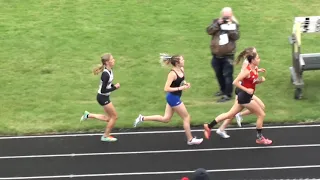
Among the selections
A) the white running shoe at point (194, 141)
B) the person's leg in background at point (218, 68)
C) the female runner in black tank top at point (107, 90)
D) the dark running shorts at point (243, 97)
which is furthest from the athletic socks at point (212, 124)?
the person's leg in background at point (218, 68)

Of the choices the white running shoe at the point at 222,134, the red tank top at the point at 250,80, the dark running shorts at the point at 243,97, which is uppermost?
the red tank top at the point at 250,80

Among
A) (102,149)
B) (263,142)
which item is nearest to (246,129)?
(263,142)

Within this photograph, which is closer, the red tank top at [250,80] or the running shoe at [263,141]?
the red tank top at [250,80]

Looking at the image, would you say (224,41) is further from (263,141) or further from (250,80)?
(263,141)

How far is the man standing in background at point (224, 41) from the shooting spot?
10891mm

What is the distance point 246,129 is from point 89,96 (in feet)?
12.1

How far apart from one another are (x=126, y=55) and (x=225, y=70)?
12.7 ft

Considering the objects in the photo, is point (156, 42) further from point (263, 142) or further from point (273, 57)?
point (263, 142)

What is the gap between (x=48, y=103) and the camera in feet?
38.5

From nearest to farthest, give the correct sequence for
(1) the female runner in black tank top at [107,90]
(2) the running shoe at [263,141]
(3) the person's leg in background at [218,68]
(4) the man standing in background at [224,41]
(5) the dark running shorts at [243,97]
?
1. (5) the dark running shorts at [243,97]
2. (1) the female runner in black tank top at [107,90]
3. (2) the running shoe at [263,141]
4. (4) the man standing in background at [224,41]
5. (3) the person's leg in background at [218,68]

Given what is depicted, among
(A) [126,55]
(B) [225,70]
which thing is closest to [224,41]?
(B) [225,70]

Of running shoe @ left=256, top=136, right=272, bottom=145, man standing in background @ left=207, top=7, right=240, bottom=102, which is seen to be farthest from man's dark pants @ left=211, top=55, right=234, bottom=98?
running shoe @ left=256, top=136, right=272, bottom=145

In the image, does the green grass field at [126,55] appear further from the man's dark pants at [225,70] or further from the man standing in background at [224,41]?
the man standing in background at [224,41]

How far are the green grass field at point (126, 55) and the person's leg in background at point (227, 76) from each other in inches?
8.8
